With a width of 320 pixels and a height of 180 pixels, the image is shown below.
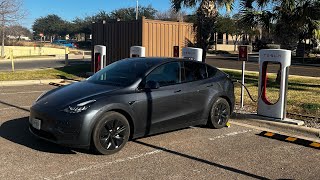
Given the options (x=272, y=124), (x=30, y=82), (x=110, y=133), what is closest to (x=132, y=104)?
(x=110, y=133)

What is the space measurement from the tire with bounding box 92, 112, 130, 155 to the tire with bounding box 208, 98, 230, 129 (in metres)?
2.10

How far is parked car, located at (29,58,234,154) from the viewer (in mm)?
5562

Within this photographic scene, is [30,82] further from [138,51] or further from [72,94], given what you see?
[72,94]

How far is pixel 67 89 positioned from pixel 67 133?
1.05m

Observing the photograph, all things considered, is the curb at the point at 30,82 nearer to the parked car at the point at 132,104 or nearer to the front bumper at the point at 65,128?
the parked car at the point at 132,104

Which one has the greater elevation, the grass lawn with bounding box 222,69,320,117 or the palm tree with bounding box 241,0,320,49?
the palm tree with bounding box 241,0,320,49

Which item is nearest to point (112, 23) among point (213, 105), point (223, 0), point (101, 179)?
point (223, 0)

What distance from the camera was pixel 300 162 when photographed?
5.69 m

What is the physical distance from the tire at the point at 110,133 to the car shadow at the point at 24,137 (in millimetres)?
487

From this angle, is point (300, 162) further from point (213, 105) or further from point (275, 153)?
point (213, 105)

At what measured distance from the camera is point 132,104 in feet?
19.9

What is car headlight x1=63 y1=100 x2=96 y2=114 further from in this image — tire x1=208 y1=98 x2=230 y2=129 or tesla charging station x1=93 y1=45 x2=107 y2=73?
tesla charging station x1=93 y1=45 x2=107 y2=73

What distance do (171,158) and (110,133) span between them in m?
0.96

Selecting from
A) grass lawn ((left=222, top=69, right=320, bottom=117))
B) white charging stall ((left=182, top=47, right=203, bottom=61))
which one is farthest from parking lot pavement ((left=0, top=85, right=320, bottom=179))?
white charging stall ((left=182, top=47, right=203, bottom=61))
